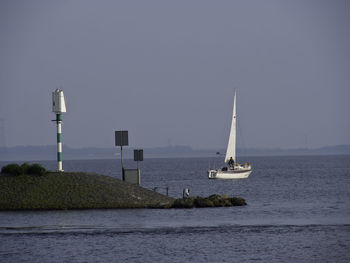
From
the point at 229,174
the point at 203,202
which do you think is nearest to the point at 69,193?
the point at 203,202

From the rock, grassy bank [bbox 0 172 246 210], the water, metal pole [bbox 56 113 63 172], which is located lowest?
the water

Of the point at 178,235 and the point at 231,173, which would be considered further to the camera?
the point at 231,173

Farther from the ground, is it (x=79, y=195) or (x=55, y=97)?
(x=55, y=97)

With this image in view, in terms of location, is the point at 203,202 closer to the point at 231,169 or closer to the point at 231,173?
the point at 231,173

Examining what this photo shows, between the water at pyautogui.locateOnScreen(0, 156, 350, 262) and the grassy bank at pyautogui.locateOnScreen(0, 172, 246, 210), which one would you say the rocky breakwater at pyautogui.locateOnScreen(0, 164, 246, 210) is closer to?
the grassy bank at pyautogui.locateOnScreen(0, 172, 246, 210)

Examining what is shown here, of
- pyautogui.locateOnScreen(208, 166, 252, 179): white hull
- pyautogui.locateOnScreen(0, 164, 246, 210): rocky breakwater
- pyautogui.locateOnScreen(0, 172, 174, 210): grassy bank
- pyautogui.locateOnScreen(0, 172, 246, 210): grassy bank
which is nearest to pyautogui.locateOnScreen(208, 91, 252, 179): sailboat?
pyautogui.locateOnScreen(208, 166, 252, 179): white hull

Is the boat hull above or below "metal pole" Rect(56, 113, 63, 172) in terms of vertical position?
below

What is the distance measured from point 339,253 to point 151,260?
892 centimetres

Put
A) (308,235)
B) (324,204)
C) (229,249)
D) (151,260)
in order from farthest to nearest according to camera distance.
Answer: (324,204) < (308,235) < (229,249) < (151,260)

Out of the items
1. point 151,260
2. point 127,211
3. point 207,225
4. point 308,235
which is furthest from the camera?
point 127,211

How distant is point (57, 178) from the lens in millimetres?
50625

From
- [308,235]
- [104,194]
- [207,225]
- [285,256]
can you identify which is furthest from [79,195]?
[285,256]

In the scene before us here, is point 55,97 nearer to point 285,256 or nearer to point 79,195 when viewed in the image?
point 79,195

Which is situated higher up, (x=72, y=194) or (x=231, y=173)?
(x=72, y=194)
